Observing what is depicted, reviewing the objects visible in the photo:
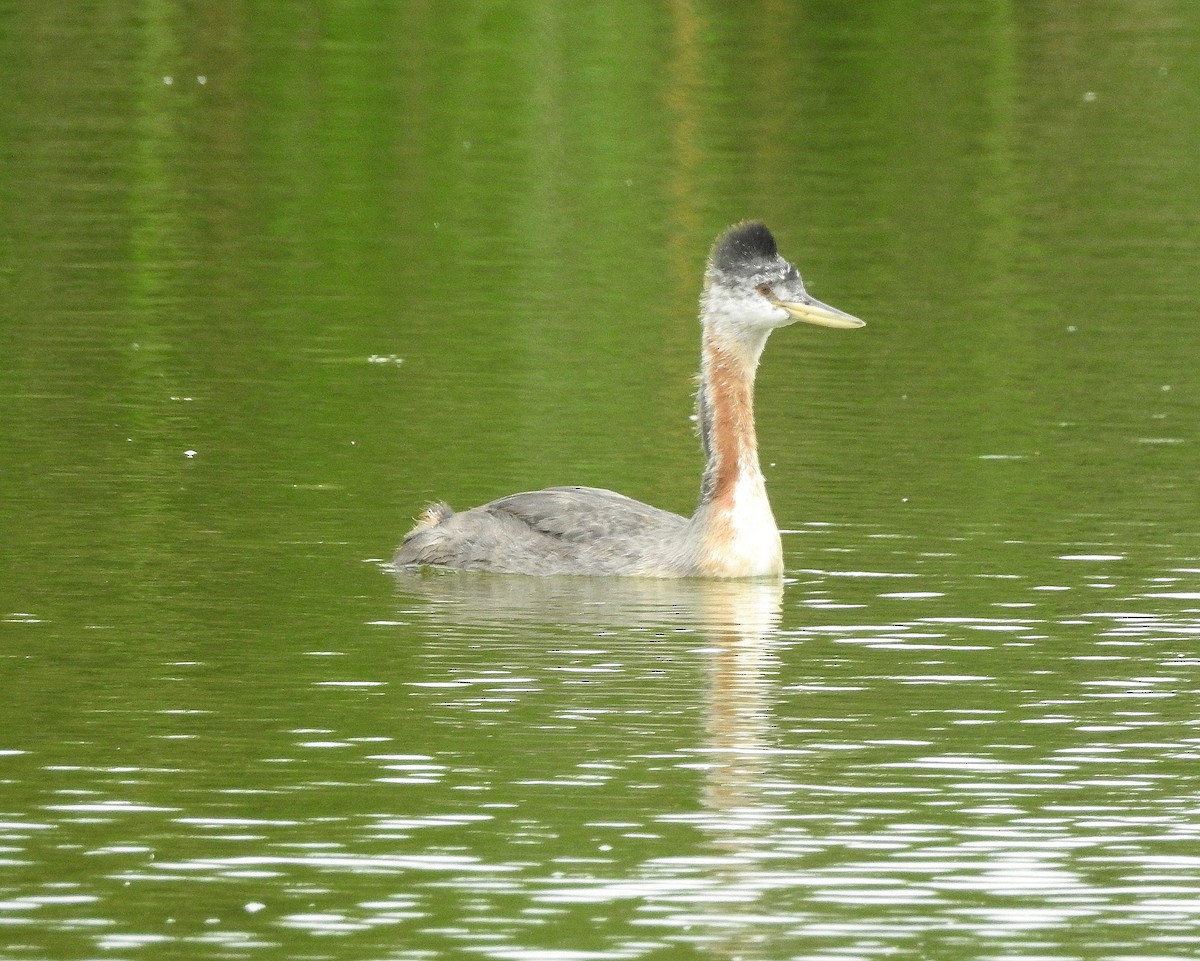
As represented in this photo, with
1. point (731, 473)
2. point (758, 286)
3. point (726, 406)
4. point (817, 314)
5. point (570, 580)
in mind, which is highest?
point (758, 286)

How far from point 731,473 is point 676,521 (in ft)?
1.36

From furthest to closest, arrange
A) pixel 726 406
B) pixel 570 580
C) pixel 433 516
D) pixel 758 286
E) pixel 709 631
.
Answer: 1. pixel 726 406
2. pixel 758 286
3. pixel 433 516
4. pixel 570 580
5. pixel 709 631

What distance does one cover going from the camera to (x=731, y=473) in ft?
53.8

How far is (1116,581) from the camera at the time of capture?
1584 cm

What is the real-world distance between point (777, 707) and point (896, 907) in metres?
3.00

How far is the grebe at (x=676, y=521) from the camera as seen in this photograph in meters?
16.2

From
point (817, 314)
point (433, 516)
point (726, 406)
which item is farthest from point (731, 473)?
point (433, 516)

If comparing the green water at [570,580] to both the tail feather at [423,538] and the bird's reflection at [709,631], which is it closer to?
the bird's reflection at [709,631]

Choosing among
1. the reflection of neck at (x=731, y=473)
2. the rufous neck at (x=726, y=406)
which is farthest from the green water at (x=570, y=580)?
the rufous neck at (x=726, y=406)

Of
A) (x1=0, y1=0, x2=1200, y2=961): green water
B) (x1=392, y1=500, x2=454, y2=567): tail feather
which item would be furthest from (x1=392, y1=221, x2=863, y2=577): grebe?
(x1=0, y1=0, x2=1200, y2=961): green water

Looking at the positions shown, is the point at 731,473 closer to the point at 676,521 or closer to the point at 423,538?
the point at 676,521

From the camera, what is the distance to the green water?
34.1 ft

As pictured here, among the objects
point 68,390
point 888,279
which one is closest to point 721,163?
point 888,279

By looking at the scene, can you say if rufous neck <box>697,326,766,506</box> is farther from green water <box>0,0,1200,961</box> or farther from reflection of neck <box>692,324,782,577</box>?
green water <box>0,0,1200,961</box>
